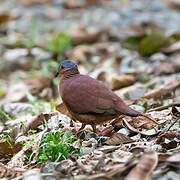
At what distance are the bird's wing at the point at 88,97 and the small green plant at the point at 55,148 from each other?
0.33 metres

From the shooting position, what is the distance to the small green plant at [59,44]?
27.9ft

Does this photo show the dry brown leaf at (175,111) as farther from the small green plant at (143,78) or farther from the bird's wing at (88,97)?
the small green plant at (143,78)

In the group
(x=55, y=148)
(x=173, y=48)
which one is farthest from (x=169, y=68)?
(x=55, y=148)

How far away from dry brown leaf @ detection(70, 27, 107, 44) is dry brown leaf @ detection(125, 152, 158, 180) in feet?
20.1

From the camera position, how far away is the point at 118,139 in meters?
4.00

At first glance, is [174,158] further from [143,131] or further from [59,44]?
[59,44]

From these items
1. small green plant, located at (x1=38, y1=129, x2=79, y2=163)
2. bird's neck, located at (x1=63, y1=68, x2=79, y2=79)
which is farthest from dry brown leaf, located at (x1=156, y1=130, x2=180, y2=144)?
bird's neck, located at (x1=63, y1=68, x2=79, y2=79)

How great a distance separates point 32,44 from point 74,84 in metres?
4.71

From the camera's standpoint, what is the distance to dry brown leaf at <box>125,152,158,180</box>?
291 centimetres

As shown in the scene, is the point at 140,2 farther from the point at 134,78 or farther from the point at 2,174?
the point at 2,174

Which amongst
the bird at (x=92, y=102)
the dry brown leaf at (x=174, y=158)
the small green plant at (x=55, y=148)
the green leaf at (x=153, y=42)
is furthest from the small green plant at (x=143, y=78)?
the dry brown leaf at (x=174, y=158)

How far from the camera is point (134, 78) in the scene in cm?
685

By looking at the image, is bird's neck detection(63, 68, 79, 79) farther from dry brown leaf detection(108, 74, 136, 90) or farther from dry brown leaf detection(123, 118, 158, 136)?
dry brown leaf detection(108, 74, 136, 90)

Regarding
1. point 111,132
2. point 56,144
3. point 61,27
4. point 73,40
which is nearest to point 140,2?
point 61,27
